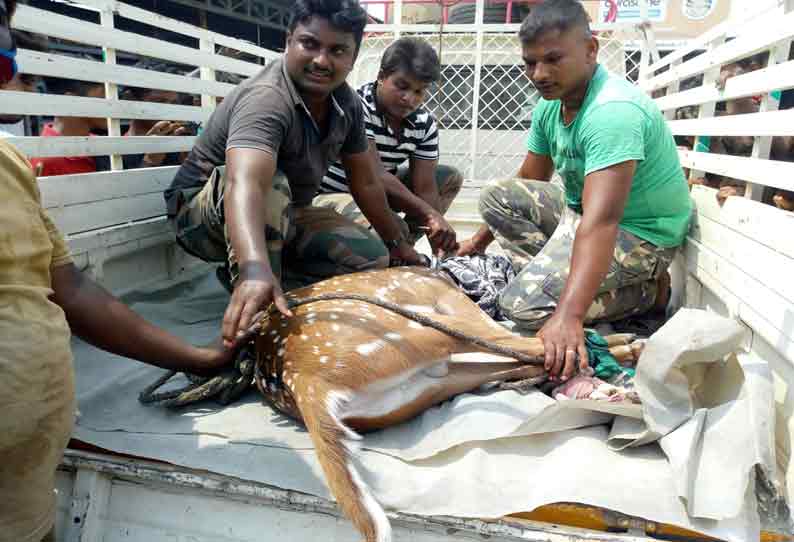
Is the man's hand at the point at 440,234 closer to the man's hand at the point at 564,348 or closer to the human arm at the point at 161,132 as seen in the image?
the man's hand at the point at 564,348

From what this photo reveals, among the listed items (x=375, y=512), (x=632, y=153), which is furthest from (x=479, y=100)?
(x=375, y=512)

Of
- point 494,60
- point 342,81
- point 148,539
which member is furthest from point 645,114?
point 494,60

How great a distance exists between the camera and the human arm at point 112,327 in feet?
5.65

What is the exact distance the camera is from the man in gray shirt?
6.91 ft

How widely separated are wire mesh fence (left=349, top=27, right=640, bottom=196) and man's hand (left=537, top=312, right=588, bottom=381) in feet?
17.2

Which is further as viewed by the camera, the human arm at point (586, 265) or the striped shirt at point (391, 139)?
the striped shirt at point (391, 139)

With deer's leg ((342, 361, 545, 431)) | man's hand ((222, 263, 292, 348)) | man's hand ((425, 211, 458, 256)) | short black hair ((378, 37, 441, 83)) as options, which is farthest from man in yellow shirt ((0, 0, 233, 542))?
short black hair ((378, 37, 441, 83))

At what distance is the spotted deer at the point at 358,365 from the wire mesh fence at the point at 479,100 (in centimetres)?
528

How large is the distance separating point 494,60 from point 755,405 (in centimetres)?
653

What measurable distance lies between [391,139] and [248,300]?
94.2 inches

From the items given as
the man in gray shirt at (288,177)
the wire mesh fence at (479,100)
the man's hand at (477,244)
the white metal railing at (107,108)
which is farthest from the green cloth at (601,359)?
the wire mesh fence at (479,100)

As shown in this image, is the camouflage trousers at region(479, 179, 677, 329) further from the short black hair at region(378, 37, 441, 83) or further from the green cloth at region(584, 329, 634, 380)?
the short black hair at region(378, 37, 441, 83)

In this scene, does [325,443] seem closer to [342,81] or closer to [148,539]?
[148,539]

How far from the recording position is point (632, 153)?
241cm
